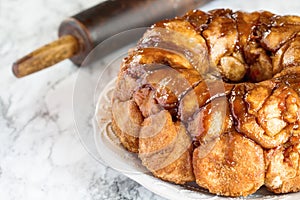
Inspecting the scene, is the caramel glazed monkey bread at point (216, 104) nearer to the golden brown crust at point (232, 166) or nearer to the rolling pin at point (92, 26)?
the golden brown crust at point (232, 166)

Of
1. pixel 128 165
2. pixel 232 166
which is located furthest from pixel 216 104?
pixel 128 165

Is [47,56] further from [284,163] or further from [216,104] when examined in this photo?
[284,163]

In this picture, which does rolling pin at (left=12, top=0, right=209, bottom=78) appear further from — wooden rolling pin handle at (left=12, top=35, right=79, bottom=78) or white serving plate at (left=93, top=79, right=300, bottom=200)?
white serving plate at (left=93, top=79, right=300, bottom=200)

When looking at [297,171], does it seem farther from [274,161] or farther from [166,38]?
[166,38]

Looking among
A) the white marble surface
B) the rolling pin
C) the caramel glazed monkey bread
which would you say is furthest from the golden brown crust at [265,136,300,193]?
the rolling pin

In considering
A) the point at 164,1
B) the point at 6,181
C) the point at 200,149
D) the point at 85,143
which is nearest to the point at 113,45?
the point at 164,1

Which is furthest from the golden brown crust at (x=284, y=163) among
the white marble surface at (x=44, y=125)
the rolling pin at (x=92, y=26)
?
the rolling pin at (x=92, y=26)
